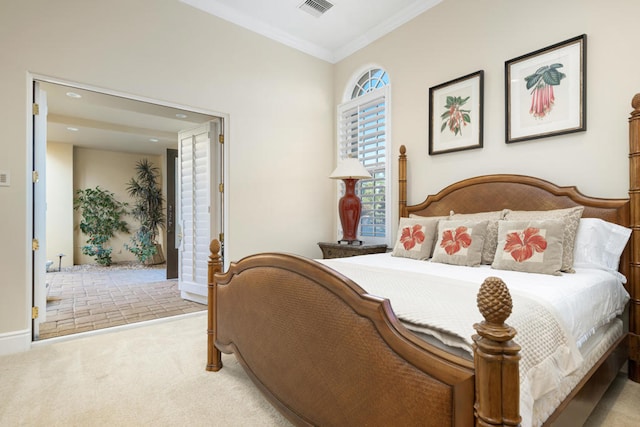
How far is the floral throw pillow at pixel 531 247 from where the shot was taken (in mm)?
1905

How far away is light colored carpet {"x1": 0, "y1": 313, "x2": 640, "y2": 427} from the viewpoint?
1646 millimetres

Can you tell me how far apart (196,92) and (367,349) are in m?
3.11

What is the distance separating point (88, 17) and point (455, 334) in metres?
3.53

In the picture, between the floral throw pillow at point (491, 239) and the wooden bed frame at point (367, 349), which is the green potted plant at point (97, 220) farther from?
the floral throw pillow at point (491, 239)

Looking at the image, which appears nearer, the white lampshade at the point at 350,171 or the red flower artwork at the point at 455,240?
the red flower artwork at the point at 455,240

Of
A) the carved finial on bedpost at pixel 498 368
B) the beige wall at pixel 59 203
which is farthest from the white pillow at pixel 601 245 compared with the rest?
the beige wall at pixel 59 203

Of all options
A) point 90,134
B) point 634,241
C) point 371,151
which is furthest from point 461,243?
point 90,134

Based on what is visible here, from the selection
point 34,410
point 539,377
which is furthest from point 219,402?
point 539,377

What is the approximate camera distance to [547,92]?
2488mm

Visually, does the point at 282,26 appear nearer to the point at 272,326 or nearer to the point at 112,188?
the point at 272,326

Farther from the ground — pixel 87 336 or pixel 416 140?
pixel 416 140

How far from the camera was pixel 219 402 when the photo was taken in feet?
5.85

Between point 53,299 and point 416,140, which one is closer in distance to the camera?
point 416,140

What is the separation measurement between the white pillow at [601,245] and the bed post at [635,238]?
64mm
